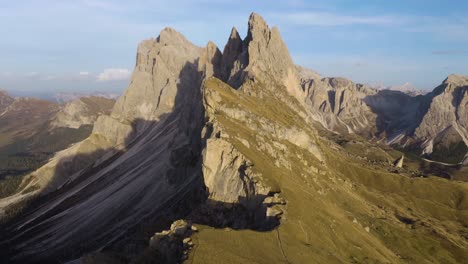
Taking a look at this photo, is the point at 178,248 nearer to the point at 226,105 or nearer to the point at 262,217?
the point at 262,217

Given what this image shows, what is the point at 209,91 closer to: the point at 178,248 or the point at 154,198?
the point at 154,198

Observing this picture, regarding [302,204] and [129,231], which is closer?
[302,204]

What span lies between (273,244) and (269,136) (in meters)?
87.5

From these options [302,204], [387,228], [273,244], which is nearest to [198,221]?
[302,204]

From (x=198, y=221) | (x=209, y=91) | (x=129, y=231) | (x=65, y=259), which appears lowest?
(x=65, y=259)

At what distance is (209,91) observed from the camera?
184 m

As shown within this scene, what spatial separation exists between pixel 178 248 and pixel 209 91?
105m

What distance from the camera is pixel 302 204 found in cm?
11881

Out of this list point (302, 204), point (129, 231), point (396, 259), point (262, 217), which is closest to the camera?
point (262, 217)

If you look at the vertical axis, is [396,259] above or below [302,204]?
below

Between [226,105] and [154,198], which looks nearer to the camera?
[226,105]

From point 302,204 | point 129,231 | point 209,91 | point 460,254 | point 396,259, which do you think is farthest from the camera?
point 209,91

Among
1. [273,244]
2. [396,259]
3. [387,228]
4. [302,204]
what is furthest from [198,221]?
[387,228]

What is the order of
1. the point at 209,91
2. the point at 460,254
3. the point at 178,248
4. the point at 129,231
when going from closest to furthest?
the point at 178,248 < the point at 460,254 < the point at 129,231 < the point at 209,91
